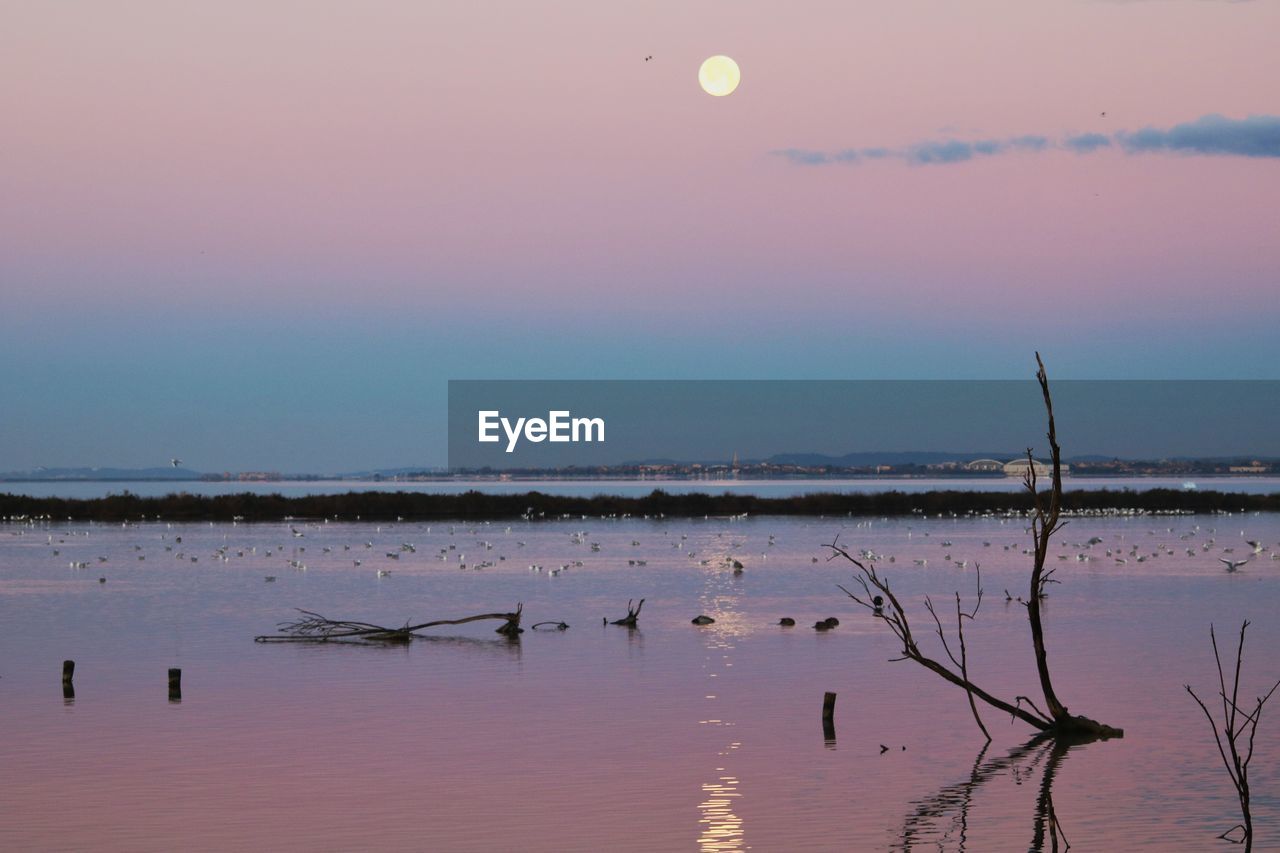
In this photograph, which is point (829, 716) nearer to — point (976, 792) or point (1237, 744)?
point (976, 792)

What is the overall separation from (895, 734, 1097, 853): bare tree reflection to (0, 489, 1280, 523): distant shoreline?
288 ft

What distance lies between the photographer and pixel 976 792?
746 inches

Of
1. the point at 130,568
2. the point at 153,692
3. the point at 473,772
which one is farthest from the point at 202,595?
the point at 473,772

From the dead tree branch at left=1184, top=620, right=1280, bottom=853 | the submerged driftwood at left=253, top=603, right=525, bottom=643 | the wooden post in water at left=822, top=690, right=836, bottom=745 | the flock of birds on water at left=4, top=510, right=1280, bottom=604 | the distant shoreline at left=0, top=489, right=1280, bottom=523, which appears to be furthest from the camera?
the distant shoreline at left=0, top=489, right=1280, bottom=523

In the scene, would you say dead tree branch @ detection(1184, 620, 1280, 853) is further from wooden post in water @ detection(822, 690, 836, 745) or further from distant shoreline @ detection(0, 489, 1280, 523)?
distant shoreline @ detection(0, 489, 1280, 523)

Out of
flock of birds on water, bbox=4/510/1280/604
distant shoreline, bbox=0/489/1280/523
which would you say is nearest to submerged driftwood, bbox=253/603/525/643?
flock of birds on water, bbox=4/510/1280/604

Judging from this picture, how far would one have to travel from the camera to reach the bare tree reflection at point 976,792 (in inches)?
654

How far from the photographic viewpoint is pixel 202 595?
4784cm

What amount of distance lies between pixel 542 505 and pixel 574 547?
38.9m

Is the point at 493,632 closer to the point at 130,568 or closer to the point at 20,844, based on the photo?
the point at 20,844

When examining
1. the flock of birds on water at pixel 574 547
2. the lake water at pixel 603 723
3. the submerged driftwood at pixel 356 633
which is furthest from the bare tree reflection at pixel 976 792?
the flock of birds on water at pixel 574 547

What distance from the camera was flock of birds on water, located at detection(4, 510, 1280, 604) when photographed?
200 feet

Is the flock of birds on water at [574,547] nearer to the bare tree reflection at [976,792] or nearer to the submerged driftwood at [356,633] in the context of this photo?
the submerged driftwood at [356,633]

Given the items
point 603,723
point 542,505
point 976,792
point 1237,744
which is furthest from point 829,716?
point 542,505
